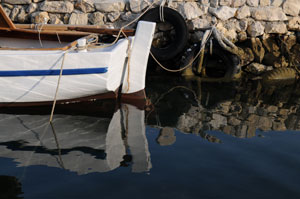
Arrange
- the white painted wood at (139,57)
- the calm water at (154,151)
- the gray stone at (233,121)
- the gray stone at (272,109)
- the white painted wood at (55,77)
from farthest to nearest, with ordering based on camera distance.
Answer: the gray stone at (272,109) < the white painted wood at (139,57) < the gray stone at (233,121) < the white painted wood at (55,77) < the calm water at (154,151)

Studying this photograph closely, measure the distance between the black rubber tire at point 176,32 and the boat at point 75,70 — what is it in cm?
263

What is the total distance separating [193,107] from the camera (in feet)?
19.2

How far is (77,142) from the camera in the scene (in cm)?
407

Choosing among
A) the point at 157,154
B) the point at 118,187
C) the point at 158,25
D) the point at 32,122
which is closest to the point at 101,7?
the point at 158,25

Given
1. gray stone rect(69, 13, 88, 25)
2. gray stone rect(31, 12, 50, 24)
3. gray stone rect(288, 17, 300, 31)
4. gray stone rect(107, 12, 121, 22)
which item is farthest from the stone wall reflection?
gray stone rect(31, 12, 50, 24)

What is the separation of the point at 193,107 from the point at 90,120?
80.2 inches

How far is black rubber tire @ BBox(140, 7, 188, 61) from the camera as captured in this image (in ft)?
27.7

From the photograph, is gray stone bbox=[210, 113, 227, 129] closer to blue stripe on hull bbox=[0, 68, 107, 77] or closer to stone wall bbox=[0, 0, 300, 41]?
blue stripe on hull bbox=[0, 68, 107, 77]

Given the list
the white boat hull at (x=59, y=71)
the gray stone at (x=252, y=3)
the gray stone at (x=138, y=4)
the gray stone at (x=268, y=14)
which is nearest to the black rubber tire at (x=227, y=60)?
the gray stone at (x=268, y=14)

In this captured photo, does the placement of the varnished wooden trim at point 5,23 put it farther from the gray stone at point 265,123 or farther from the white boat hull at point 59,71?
the gray stone at point 265,123

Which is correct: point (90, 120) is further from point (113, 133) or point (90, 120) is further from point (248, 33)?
point (248, 33)

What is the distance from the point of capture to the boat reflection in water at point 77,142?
3.54 meters

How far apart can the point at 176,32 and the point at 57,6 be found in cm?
354

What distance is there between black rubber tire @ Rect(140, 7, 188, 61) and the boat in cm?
263
